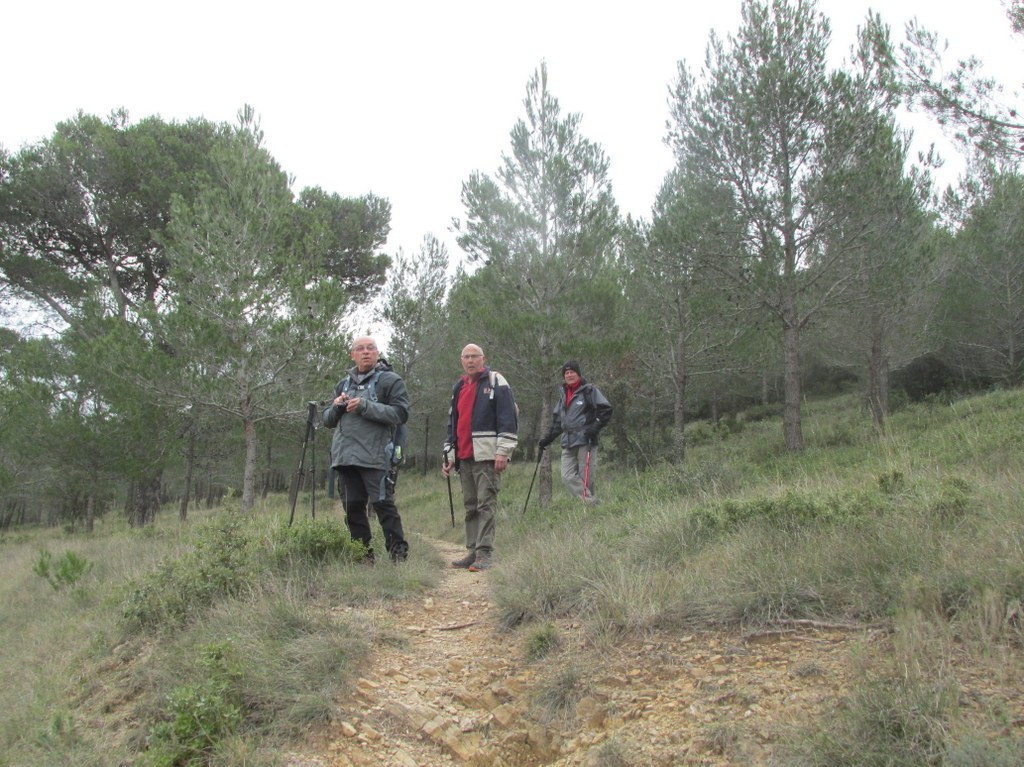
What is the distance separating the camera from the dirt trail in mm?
2176

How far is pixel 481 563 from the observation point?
5.61m

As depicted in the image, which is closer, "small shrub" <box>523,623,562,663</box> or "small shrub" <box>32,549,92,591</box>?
"small shrub" <box>523,623,562,663</box>

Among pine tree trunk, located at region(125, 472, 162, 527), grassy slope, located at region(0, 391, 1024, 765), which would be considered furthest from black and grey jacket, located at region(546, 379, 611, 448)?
pine tree trunk, located at region(125, 472, 162, 527)

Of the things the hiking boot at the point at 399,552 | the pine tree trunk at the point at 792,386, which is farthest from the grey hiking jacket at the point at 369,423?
the pine tree trunk at the point at 792,386

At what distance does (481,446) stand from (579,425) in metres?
1.97

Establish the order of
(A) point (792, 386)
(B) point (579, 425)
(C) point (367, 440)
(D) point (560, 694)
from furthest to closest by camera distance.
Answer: (A) point (792, 386), (B) point (579, 425), (C) point (367, 440), (D) point (560, 694)

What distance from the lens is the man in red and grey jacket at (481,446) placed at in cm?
570

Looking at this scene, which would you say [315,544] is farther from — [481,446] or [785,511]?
[785,511]

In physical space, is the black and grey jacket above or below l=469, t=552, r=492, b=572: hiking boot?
above

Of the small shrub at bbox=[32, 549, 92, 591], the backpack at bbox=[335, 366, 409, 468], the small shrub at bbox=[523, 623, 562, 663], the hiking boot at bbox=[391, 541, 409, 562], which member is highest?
the backpack at bbox=[335, 366, 409, 468]

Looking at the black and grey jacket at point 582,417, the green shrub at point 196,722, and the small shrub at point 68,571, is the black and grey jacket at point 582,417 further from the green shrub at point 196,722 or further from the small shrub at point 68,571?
the small shrub at point 68,571

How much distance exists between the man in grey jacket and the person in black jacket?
2.76 meters

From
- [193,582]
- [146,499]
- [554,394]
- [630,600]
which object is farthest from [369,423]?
[146,499]

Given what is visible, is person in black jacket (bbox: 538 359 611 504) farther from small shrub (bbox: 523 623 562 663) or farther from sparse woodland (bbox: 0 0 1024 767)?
small shrub (bbox: 523 623 562 663)
